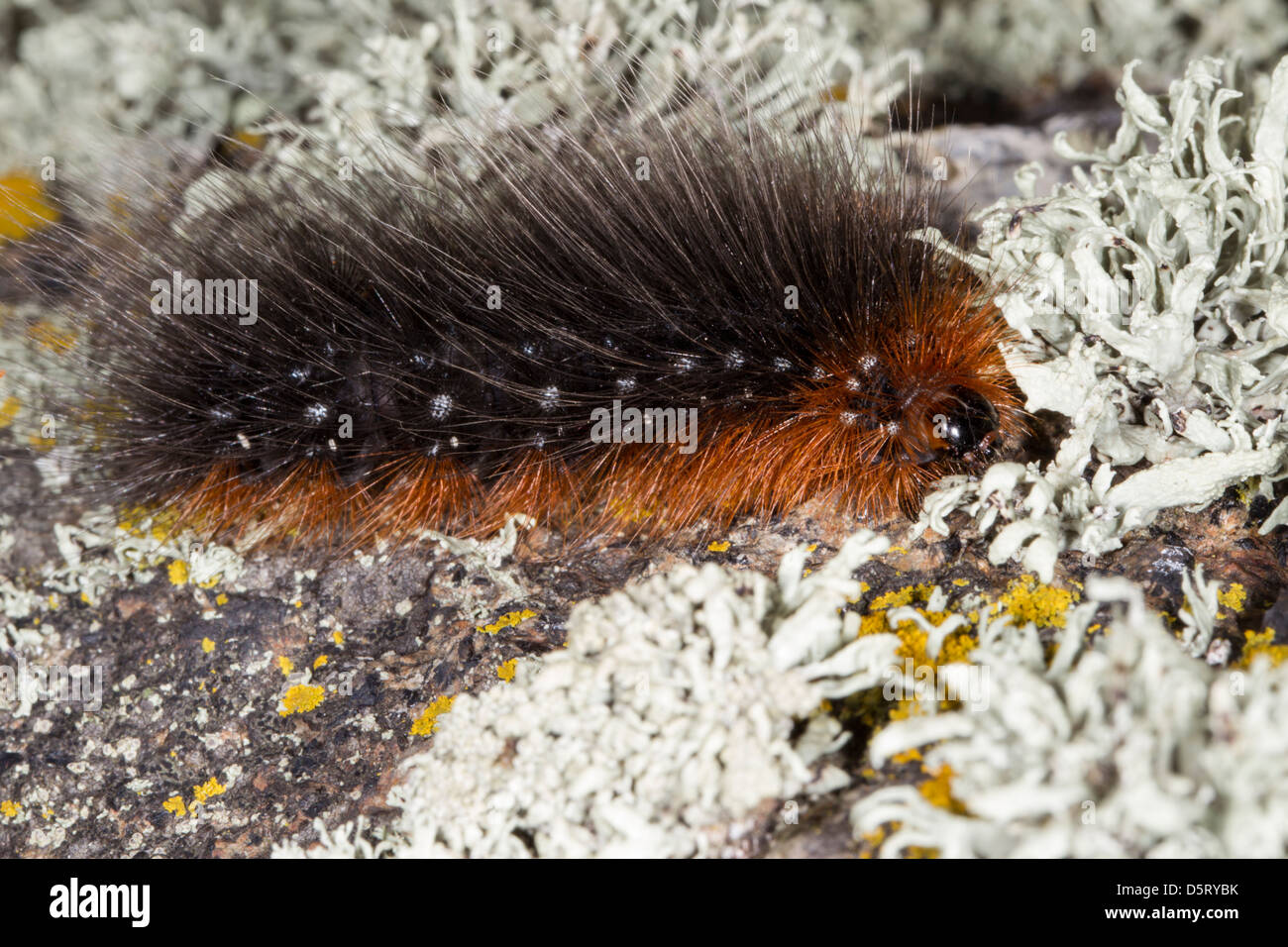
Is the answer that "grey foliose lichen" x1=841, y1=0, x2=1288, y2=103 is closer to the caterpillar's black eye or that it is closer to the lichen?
the caterpillar's black eye

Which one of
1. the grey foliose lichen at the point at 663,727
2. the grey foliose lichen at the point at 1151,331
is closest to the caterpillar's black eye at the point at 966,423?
the grey foliose lichen at the point at 1151,331

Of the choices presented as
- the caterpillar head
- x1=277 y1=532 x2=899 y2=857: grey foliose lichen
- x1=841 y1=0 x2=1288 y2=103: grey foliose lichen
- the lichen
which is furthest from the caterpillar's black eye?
x1=841 y1=0 x2=1288 y2=103: grey foliose lichen

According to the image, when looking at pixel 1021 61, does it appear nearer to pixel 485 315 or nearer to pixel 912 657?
pixel 485 315

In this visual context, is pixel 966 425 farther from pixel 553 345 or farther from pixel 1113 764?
pixel 1113 764

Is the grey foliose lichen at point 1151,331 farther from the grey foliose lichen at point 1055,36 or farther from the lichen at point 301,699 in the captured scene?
the lichen at point 301,699

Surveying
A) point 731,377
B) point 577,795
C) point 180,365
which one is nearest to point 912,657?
point 577,795

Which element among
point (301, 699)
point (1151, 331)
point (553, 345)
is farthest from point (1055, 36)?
point (301, 699)

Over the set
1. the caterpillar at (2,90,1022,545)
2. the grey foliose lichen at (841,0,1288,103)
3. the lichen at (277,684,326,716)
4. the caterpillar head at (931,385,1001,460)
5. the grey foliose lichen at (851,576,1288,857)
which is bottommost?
the grey foliose lichen at (851,576,1288,857)
